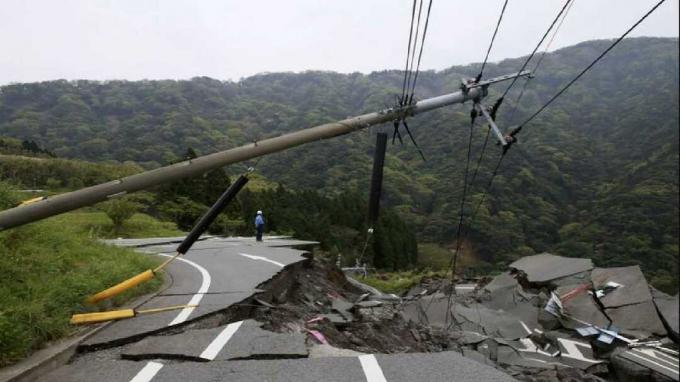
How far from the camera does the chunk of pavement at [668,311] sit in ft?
47.2

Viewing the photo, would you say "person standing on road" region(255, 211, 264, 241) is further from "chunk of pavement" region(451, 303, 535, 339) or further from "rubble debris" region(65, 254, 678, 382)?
"chunk of pavement" region(451, 303, 535, 339)

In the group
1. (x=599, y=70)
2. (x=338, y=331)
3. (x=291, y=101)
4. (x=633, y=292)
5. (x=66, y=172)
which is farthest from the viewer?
(x=599, y=70)

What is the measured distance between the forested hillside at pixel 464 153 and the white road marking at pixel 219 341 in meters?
25.2

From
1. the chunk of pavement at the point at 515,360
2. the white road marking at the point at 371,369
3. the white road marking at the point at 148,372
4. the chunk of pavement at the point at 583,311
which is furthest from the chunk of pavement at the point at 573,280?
the white road marking at the point at 148,372

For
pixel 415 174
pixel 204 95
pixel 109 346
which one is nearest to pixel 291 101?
pixel 204 95

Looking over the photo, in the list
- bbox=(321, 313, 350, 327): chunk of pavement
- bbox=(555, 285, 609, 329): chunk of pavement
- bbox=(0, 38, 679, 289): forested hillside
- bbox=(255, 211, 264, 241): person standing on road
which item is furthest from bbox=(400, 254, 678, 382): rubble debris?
bbox=(0, 38, 679, 289): forested hillside

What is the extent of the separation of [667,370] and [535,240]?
51.1 meters

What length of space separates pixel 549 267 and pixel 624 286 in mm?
4423

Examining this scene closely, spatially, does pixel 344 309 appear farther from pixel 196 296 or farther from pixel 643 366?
pixel 643 366

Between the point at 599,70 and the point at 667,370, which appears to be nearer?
the point at 667,370

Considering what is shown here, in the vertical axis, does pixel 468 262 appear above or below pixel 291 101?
below

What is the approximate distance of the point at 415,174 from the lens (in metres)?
79.8

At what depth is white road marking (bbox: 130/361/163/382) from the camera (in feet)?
13.9

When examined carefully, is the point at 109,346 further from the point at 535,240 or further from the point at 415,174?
the point at 415,174
